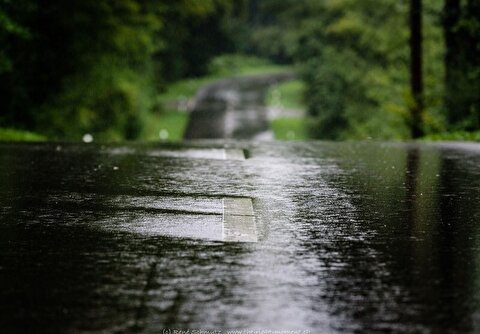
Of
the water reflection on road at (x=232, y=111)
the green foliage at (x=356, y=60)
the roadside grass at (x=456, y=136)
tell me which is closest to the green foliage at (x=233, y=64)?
the water reflection on road at (x=232, y=111)

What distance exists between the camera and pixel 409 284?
5.38 metres

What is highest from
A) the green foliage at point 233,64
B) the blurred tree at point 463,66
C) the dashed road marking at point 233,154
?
the green foliage at point 233,64

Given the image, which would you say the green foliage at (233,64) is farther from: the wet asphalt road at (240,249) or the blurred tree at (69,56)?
→ the wet asphalt road at (240,249)

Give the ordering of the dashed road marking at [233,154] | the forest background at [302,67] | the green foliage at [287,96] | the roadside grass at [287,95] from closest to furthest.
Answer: the dashed road marking at [233,154] < the forest background at [302,67] < the green foliage at [287,96] < the roadside grass at [287,95]

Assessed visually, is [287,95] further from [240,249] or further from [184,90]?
[240,249]

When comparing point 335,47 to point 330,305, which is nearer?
point 330,305

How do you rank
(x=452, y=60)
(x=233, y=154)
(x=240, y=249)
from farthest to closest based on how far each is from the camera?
(x=452, y=60)
(x=233, y=154)
(x=240, y=249)

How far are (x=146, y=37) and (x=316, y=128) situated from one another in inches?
790

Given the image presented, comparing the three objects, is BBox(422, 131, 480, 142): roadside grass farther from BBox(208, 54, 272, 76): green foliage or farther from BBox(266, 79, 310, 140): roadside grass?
BBox(208, 54, 272, 76): green foliage

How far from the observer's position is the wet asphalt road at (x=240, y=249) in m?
4.64

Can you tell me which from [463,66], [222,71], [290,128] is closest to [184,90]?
[222,71]

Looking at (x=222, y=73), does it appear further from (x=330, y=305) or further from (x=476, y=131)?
(x=330, y=305)

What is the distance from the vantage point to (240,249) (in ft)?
20.9

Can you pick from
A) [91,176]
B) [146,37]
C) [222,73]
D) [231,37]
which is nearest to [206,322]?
[91,176]
